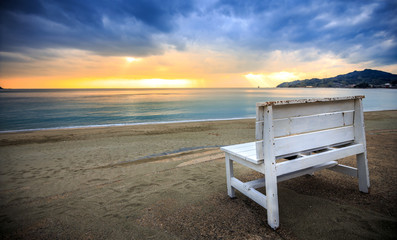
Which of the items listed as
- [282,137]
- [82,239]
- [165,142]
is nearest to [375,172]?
[282,137]

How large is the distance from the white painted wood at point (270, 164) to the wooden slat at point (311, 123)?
0.11 metres

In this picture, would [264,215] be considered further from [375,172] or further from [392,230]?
[375,172]

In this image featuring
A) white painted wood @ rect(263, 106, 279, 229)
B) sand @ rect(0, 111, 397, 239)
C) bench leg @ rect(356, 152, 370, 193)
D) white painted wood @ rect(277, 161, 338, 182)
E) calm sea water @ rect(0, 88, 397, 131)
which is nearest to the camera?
white painted wood @ rect(263, 106, 279, 229)

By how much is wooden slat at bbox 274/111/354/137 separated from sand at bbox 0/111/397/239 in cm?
114

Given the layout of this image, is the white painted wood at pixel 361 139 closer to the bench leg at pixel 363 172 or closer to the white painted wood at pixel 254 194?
the bench leg at pixel 363 172

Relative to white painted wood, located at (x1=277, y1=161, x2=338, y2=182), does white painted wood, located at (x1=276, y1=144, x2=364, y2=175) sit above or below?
above

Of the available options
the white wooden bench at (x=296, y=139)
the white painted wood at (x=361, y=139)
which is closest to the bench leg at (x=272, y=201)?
the white wooden bench at (x=296, y=139)

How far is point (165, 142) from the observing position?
754cm

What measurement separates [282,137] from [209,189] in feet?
5.79

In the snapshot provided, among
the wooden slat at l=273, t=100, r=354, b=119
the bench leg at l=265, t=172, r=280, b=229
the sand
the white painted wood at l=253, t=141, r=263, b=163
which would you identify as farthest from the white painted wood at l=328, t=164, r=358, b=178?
the white painted wood at l=253, t=141, r=263, b=163

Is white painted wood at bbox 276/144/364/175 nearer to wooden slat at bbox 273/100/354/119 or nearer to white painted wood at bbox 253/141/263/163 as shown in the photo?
white painted wood at bbox 253/141/263/163

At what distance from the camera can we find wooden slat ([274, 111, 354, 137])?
206 cm

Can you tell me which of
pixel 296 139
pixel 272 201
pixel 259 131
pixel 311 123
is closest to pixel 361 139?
pixel 311 123

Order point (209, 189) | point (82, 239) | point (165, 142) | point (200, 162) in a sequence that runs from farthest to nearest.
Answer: point (165, 142)
point (200, 162)
point (209, 189)
point (82, 239)
